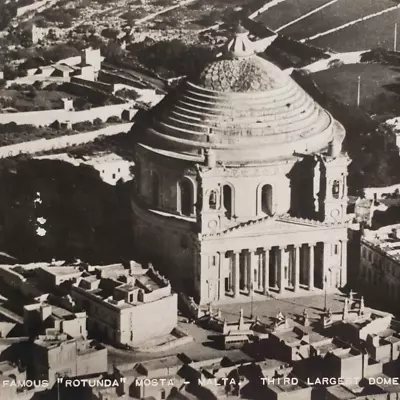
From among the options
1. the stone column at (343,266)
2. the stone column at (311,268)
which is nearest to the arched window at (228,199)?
the stone column at (311,268)

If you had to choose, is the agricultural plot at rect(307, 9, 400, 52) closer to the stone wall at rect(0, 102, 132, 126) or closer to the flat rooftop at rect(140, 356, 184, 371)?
the stone wall at rect(0, 102, 132, 126)

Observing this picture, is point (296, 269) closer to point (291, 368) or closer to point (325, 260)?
point (325, 260)

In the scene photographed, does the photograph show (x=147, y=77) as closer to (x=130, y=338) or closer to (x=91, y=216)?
(x=91, y=216)

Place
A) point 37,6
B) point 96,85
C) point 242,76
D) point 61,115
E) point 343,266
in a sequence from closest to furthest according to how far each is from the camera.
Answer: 1. point 242,76
2. point 343,266
3. point 37,6
4. point 61,115
5. point 96,85

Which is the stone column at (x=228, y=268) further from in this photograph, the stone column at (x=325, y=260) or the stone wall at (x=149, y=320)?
the stone wall at (x=149, y=320)

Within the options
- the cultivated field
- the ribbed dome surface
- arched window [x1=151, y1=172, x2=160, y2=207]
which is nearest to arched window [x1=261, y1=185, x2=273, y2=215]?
the ribbed dome surface

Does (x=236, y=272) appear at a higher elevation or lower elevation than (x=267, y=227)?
lower

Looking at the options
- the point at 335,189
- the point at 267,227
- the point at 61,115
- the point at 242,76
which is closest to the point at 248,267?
the point at 267,227
